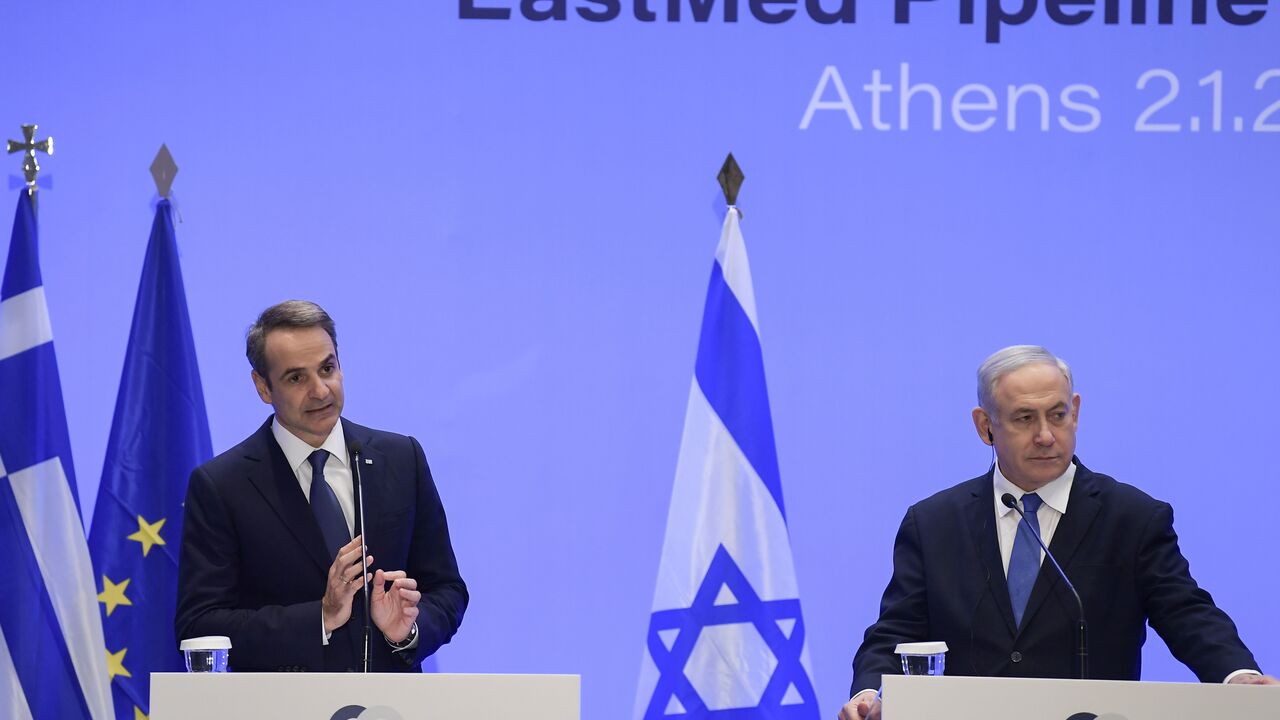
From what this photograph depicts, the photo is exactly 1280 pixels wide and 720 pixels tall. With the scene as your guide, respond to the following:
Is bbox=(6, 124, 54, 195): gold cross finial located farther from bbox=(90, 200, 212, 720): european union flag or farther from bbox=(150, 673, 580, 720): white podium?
bbox=(150, 673, 580, 720): white podium

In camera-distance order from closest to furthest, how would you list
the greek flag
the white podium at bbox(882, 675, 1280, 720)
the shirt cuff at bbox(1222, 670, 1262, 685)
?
the white podium at bbox(882, 675, 1280, 720) < the shirt cuff at bbox(1222, 670, 1262, 685) < the greek flag

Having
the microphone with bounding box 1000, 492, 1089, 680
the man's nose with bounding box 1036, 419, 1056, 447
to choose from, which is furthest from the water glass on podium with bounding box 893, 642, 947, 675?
the man's nose with bounding box 1036, 419, 1056, 447

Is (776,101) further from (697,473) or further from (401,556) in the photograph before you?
(401,556)

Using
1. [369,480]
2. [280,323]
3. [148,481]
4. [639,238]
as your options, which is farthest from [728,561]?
[148,481]

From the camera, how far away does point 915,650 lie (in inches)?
99.6

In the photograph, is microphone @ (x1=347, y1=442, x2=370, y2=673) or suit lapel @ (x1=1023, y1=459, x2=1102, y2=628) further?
suit lapel @ (x1=1023, y1=459, x2=1102, y2=628)

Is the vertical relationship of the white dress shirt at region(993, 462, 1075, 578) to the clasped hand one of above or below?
above

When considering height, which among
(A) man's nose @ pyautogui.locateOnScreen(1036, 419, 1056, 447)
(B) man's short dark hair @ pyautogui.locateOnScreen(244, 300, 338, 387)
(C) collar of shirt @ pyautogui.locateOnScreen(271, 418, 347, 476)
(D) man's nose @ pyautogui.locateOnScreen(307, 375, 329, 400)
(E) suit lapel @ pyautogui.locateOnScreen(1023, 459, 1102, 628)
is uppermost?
(B) man's short dark hair @ pyautogui.locateOnScreen(244, 300, 338, 387)

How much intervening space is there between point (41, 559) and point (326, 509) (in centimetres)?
128

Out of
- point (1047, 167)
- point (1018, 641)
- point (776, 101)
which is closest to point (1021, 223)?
point (1047, 167)

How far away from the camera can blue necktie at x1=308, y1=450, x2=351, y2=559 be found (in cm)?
320

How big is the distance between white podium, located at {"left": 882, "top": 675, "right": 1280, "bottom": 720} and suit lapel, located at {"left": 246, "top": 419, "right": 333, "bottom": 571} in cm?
137

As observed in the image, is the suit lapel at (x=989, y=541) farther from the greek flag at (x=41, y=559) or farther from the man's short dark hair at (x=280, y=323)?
the greek flag at (x=41, y=559)

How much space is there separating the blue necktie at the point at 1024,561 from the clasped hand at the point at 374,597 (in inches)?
49.3
